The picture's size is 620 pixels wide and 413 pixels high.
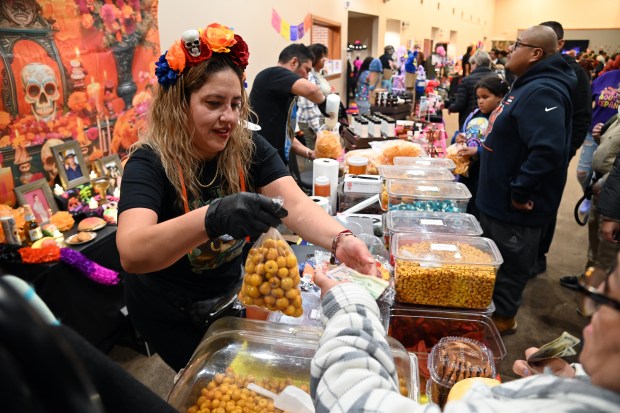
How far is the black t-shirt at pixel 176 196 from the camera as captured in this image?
1.33m

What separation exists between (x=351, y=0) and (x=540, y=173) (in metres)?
8.40

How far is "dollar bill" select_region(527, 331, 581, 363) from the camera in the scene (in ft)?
3.09

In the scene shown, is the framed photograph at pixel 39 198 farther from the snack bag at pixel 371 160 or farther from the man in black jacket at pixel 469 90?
the man in black jacket at pixel 469 90

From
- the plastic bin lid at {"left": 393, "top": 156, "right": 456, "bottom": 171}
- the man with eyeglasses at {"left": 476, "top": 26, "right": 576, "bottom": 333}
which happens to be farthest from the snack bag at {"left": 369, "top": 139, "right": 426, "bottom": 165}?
the man with eyeglasses at {"left": 476, "top": 26, "right": 576, "bottom": 333}

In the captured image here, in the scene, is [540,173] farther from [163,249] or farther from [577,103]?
[163,249]

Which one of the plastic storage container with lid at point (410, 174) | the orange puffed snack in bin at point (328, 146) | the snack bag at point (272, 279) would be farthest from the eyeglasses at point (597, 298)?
the orange puffed snack in bin at point (328, 146)

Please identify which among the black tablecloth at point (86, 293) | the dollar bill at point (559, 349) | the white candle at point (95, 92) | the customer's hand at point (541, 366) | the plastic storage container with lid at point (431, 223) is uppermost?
the white candle at point (95, 92)

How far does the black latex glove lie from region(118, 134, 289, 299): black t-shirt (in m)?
0.28

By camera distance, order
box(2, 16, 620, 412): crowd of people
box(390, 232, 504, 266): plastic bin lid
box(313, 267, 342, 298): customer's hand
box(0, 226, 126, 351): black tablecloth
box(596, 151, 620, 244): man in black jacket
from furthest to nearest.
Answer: box(596, 151, 620, 244): man in black jacket → box(0, 226, 126, 351): black tablecloth → box(390, 232, 504, 266): plastic bin lid → box(313, 267, 342, 298): customer's hand → box(2, 16, 620, 412): crowd of people

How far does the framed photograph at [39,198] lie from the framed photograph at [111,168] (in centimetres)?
46

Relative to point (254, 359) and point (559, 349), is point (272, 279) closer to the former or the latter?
point (254, 359)

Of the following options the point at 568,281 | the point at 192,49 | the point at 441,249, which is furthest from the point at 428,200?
the point at 568,281

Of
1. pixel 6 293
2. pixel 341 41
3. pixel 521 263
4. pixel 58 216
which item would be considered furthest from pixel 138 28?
pixel 341 41

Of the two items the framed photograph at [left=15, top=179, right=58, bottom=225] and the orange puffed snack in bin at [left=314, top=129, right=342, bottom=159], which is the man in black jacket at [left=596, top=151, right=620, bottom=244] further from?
the framed photograph at [left=15, top=179, right=58, bottom=225]
